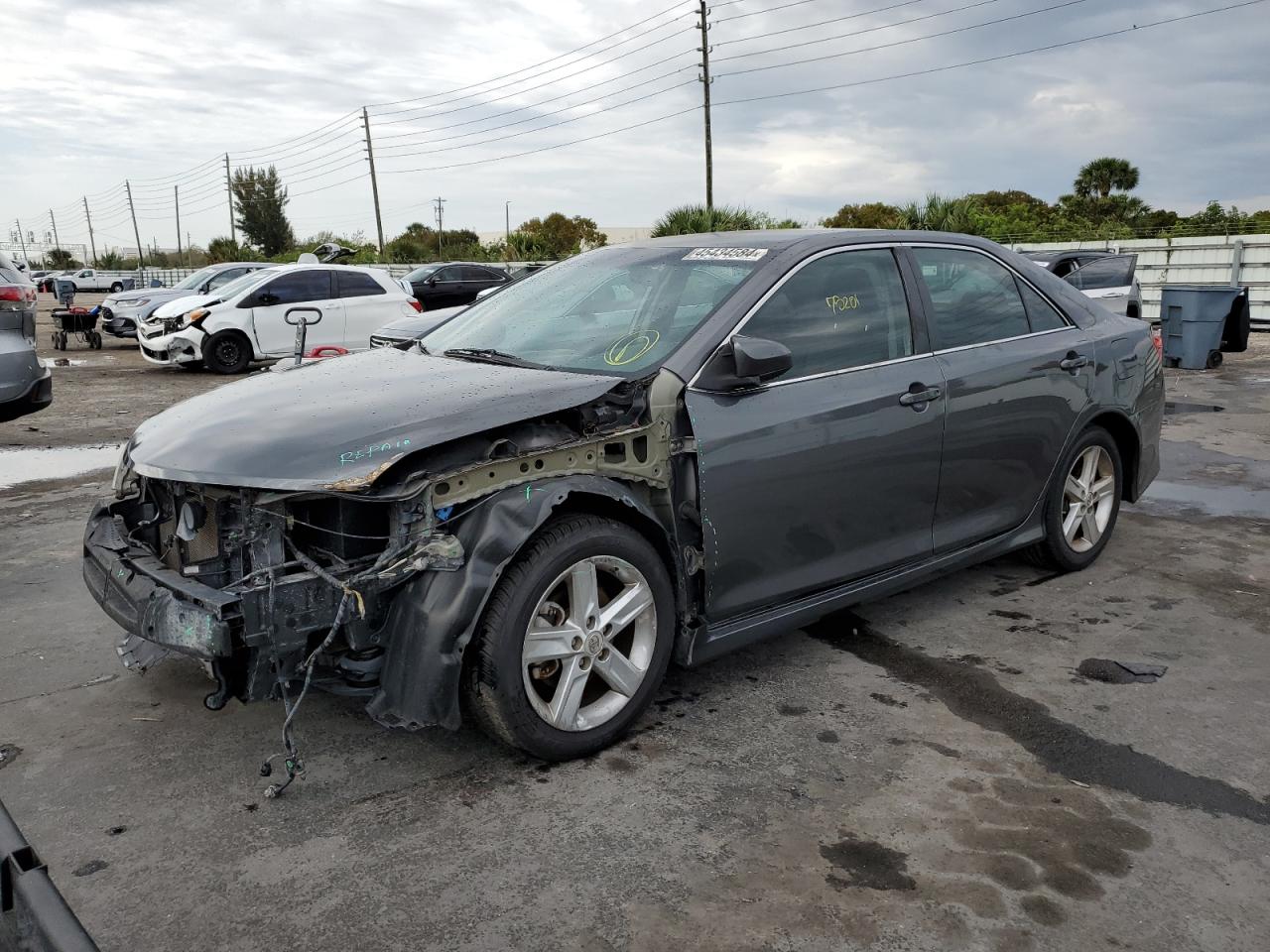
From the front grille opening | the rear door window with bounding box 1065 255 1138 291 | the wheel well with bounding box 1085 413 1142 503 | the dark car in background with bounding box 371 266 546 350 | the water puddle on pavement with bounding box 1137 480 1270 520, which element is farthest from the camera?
the rear door window with bounding box 1065 255 1138 291

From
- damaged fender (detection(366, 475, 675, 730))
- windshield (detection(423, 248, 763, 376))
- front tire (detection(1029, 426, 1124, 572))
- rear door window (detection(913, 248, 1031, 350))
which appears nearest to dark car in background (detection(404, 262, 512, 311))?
windshield (detection(423, 248, 763, 376))

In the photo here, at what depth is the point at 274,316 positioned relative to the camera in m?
14.9

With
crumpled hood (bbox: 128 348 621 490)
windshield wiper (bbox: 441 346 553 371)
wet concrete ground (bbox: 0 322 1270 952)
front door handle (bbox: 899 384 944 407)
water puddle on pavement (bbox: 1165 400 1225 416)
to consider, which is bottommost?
water puddle on pavement (bbox: 1165 400 1225 416)

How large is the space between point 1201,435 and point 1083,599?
5270 millimetres

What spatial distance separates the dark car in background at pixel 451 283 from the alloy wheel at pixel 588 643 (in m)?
18.5

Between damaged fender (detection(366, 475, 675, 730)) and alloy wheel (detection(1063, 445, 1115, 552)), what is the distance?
304 cm

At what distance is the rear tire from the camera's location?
580 inches

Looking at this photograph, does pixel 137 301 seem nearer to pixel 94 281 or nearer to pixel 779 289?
pixel 779 289

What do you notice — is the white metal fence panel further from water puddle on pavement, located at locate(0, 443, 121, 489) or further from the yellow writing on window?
water puddle on pavement, located at locate(0, 443, 121, 489)

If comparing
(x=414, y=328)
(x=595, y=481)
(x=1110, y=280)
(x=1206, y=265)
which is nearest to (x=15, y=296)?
(x=414, y=328)

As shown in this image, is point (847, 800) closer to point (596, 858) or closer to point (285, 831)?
point (596, 858)

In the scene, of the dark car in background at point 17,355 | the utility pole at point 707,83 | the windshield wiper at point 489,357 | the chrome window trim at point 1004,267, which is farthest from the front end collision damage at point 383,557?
the utility pole at point 707,83

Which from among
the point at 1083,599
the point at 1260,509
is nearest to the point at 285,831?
the point at 1083,599

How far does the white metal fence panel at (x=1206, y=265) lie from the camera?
1934cm
